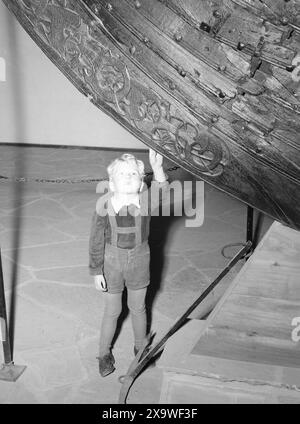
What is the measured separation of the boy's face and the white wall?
24.3 feet

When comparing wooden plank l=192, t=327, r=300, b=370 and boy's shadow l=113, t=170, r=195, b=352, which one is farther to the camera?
boy's shadow l=113, t=170, r=195, b=352

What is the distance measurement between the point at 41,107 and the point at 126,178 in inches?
315

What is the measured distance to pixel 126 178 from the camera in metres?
2.65

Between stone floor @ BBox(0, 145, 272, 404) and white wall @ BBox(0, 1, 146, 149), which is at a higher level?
white wall @ BBox(0, 1, 146, 149)

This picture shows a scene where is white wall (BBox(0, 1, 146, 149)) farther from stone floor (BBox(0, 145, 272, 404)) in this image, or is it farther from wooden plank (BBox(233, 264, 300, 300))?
wooden plank (BBox(233, 264, 300, 300))

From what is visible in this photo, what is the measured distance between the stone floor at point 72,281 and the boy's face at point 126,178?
1.27m

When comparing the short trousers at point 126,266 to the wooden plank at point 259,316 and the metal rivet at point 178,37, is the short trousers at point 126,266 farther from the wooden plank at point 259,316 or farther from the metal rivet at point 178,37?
the metal rivet at point 178,37

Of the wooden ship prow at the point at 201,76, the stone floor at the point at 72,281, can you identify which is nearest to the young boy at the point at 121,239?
the stone floor at the point at 72,281

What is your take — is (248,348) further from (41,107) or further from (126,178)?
(41,107)

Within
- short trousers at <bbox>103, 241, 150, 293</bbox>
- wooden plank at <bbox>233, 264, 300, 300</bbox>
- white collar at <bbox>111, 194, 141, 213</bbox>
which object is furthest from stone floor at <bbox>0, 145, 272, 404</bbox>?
wooden plank at <bbox>233, 264, 300, 300</bbox>

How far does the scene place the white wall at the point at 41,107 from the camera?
9.79 metres

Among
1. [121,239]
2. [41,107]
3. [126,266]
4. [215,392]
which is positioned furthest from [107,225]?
[41,107]

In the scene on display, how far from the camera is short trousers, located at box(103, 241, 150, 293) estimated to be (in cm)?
290

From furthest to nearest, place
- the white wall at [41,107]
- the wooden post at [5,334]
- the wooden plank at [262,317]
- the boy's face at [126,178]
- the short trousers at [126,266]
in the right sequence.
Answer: the white wall at [41,107] < the wooden post at [5,334] < the short trousers at [126,266] < the boy's face at [126,178] < the wooden plank at [262,317]
